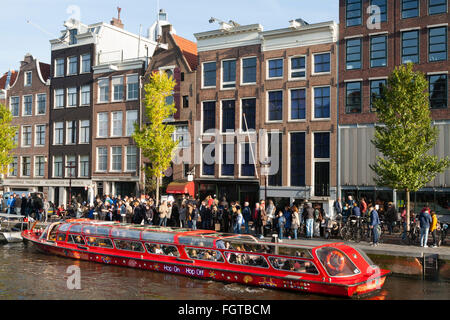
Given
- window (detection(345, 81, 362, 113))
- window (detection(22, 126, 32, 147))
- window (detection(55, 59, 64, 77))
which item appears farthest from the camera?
window (detection(22, 126, 32, 147))

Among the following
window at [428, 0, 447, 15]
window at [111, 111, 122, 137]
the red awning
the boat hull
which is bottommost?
the boat hull

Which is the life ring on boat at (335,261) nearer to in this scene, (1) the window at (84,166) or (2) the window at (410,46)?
(2) the window at (410,46)

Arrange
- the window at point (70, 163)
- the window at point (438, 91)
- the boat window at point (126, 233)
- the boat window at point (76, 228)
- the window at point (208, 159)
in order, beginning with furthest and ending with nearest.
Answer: the window at point (70, 163)
the window at point (208, 159)
the window at point (438, 91)
the boat window at point (76, 228)
the boat window at point (126, 233)

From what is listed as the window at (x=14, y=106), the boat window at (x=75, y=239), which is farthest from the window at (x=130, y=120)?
the boat window at (x=75, y=239)

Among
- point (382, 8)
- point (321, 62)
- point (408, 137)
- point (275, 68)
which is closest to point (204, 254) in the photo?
point (408, 137)

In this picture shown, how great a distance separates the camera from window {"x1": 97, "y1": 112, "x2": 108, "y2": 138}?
4419 cm

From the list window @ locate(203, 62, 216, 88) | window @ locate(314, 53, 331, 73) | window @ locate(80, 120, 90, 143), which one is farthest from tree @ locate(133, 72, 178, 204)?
window @ locate(314, 53, 331, 73)

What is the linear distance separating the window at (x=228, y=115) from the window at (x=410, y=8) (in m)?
13.1

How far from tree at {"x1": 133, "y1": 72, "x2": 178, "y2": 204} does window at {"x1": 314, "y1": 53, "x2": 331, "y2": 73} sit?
34.9ft

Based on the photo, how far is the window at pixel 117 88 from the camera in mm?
43438

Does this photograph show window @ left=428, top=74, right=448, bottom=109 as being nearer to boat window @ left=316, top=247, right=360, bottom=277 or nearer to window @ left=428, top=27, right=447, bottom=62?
window @ left=428, top=27, right=447, bottom=62

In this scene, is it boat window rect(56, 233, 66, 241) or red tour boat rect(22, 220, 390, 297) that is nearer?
red tour boat rect(22, 220, 390, 297)

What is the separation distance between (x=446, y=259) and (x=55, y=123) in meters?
37.7

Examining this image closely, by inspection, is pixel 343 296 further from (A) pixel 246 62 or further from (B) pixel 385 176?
(A) pixel 246 62
